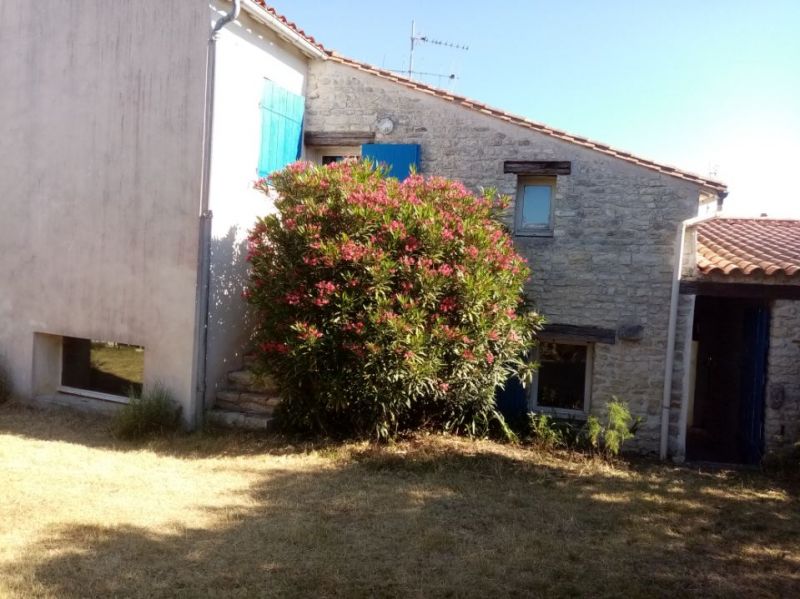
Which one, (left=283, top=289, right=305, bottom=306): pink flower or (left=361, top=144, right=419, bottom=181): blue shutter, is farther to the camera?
(left=361, top=144, right=419, bottom=181): blue shutter

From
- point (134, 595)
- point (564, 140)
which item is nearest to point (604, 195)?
point (564, 140)

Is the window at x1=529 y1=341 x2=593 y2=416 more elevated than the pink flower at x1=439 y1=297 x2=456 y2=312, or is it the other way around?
the pink flower at x1=439 y1=297 x2=456 y2=312

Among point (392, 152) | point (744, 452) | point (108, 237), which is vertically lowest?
point (744, 452)

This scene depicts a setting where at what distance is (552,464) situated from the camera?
754cm

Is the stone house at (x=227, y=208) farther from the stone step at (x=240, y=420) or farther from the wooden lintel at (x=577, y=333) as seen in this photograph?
the stone step at (x=240, y=420)

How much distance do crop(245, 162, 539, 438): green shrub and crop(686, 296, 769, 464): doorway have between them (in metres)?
3.53

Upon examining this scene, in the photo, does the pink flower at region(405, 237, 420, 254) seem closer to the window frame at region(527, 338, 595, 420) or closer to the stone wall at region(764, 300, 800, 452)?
the window frame at region(527, 338, 595, 420)

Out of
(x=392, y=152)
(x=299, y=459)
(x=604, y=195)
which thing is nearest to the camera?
(x=299, y=459)

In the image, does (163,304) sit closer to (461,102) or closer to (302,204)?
(302,204)

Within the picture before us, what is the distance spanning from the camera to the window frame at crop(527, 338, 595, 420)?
898 cm

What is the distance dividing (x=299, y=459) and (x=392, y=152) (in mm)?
4503

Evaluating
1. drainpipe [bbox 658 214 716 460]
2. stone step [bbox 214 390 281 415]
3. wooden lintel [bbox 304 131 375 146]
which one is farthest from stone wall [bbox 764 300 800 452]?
stone step [bbox 214 390 281 415]

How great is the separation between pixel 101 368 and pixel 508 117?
21.1 ft

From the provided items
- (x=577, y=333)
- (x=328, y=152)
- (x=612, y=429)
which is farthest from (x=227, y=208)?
(x=612, y=429)
